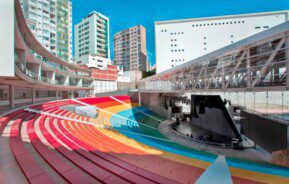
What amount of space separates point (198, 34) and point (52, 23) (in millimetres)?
52804

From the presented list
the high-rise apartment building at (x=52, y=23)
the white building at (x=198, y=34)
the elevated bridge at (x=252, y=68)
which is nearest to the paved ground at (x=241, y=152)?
the elevated bridge at (x=252, y=68)

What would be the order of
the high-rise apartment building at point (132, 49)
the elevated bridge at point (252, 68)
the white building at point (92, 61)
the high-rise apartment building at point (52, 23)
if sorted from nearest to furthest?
1. the elevated bridge at point (252, 68)
2. the high-rise apartment building at point (52, 23)
3. the white building at point (92, 61)
4. the high-rise apartment building at point (132, 49)

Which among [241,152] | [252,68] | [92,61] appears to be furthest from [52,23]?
[241,152]

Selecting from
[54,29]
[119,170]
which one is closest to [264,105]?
[119,170]

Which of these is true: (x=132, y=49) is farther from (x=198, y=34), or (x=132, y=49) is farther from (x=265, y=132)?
(x=265, y=132)

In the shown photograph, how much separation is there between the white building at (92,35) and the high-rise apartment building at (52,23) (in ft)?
34.2

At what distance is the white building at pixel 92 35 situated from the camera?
2756 inches

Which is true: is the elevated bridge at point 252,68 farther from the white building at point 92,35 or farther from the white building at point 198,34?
the white building at point 92,35

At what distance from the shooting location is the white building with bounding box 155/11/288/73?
1893 inches

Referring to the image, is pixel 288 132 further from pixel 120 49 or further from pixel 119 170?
pixel 120 49

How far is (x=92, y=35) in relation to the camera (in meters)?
69.9

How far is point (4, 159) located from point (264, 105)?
2293 centimetres

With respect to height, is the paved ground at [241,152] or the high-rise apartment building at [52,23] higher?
the high-rise apartment building at [52,23]

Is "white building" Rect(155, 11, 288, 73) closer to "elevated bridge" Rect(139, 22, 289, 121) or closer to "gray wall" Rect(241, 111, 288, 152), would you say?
"elevated bridge" Rect(139, 22, 289, 121)
